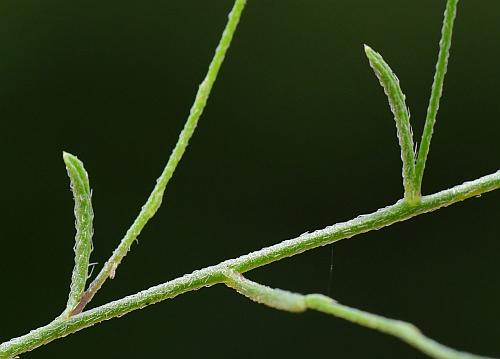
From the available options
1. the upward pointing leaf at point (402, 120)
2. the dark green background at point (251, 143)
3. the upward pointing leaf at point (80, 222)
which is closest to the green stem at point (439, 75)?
the upward pointing leaf at point (402, 120)

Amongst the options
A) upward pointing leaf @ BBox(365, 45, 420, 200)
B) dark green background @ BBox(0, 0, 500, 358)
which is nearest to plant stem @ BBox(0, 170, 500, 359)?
upward pointing leaf @ BBox(365, 45, 420, 200)

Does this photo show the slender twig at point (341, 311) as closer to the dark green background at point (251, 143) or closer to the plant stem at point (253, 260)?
the plant stem at point (253, 260)

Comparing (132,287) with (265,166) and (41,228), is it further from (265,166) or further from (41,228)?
(265,166)


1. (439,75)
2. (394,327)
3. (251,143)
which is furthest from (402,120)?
(251,143)

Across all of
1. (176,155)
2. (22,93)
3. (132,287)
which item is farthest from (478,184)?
(22,93)

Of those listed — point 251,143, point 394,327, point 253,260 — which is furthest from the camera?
point 251,143

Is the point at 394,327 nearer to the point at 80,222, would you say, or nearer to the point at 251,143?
the point at 80,222
